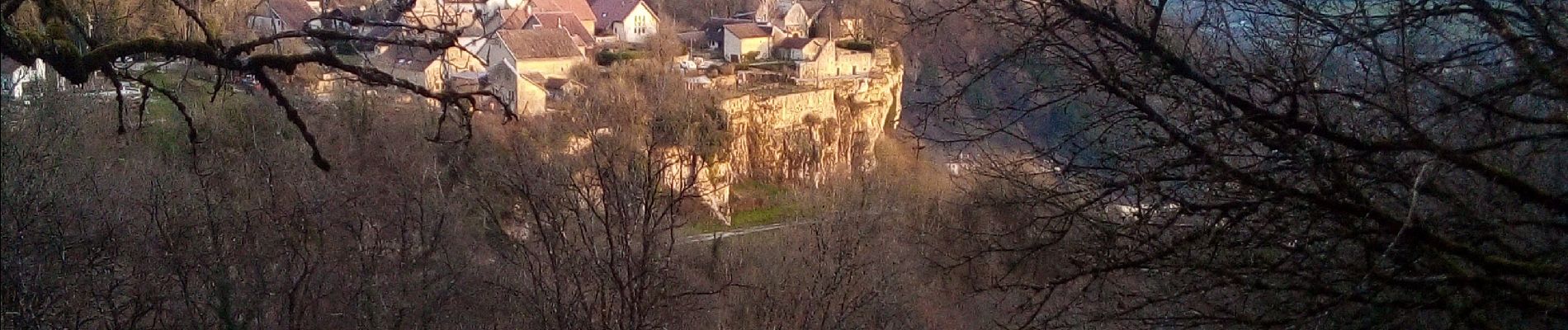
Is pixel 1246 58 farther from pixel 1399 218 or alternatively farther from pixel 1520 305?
pixel 1520 305

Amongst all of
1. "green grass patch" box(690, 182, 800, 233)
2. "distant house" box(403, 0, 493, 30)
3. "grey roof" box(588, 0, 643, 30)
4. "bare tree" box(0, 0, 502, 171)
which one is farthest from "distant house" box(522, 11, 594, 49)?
"distant house" box(403, 0, 493, 30)

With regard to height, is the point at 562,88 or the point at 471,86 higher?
the point at 471,86

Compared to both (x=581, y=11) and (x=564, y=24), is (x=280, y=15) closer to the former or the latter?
(x=564, y=24)

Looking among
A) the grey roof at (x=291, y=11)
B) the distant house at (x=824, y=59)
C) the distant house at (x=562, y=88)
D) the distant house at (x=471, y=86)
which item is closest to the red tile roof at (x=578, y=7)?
the distant house at (x=562, y=88)

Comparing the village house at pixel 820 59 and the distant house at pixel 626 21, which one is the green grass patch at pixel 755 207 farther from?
Result: the distant house at pixel 626 21

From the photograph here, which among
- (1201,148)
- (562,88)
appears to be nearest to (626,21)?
(562,88)

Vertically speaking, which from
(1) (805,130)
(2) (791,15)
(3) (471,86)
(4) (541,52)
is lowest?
(1) (805,130)
